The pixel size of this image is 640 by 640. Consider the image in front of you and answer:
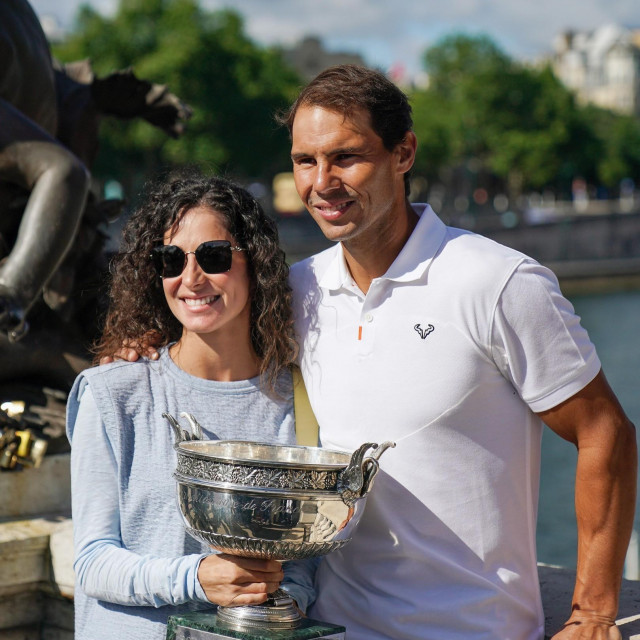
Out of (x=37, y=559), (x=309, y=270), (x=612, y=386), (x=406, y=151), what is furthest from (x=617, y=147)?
(x=406, y=151)

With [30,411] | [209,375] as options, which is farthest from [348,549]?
[30,411]

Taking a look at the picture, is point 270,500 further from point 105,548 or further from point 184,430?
point 105,548

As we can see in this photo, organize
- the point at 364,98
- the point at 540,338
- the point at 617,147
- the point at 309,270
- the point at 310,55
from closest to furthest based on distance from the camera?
the point at 540,338, the point at 364,98, the point at 309,270, the point at 310,55, the point at 617,147

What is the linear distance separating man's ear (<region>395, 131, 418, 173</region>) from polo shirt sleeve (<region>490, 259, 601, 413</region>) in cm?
41

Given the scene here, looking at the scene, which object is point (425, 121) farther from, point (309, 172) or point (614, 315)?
point (309, 172)

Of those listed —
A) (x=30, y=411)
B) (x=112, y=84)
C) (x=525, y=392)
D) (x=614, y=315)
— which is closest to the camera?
(x=525, y=392)

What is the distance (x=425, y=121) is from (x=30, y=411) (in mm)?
55466

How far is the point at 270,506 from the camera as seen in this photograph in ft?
7.58

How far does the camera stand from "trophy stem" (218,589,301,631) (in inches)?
93.8

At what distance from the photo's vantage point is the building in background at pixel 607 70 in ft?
440

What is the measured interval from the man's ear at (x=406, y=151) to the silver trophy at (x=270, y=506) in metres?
0.73

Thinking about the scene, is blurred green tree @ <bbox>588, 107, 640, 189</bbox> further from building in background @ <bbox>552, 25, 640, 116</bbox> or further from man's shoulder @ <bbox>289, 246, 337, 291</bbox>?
man's shoulder @ <bbox>289, 246, 337, 291</bbox>

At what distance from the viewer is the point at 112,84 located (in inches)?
197

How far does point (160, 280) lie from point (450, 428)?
804 mm
